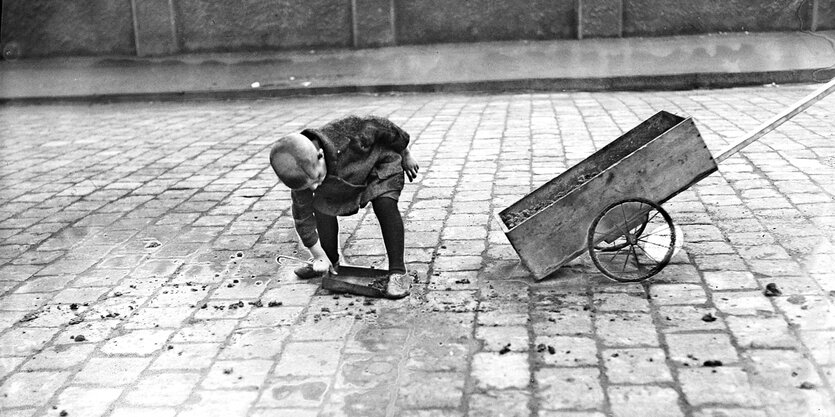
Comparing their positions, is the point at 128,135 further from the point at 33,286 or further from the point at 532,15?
the point at 532,15

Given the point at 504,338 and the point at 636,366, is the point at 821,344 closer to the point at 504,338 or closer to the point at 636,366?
the point at 636,366

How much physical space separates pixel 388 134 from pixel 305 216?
652mm

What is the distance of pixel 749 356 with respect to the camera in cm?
360

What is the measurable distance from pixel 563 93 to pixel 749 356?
8.16 meters

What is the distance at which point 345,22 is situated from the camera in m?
13.8

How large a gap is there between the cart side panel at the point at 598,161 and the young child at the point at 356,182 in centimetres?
72

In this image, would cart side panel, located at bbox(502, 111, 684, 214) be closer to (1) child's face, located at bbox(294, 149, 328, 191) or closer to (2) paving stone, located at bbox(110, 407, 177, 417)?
(1) child's face, located at bbox(294, 149, 328, 191)

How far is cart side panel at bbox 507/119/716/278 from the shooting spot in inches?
174

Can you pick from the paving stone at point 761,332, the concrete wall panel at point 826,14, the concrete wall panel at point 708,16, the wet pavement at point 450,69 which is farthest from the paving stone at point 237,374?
the concrete wall panel at point 826,14

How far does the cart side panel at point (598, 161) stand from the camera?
4.98m

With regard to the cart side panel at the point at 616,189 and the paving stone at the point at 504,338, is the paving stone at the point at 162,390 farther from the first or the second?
the cart side panel at the point at 616,189

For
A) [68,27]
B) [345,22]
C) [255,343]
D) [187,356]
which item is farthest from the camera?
[68,27]

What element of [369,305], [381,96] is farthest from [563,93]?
[369,305]

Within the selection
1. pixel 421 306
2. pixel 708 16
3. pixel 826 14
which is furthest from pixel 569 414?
pixel 826 14
